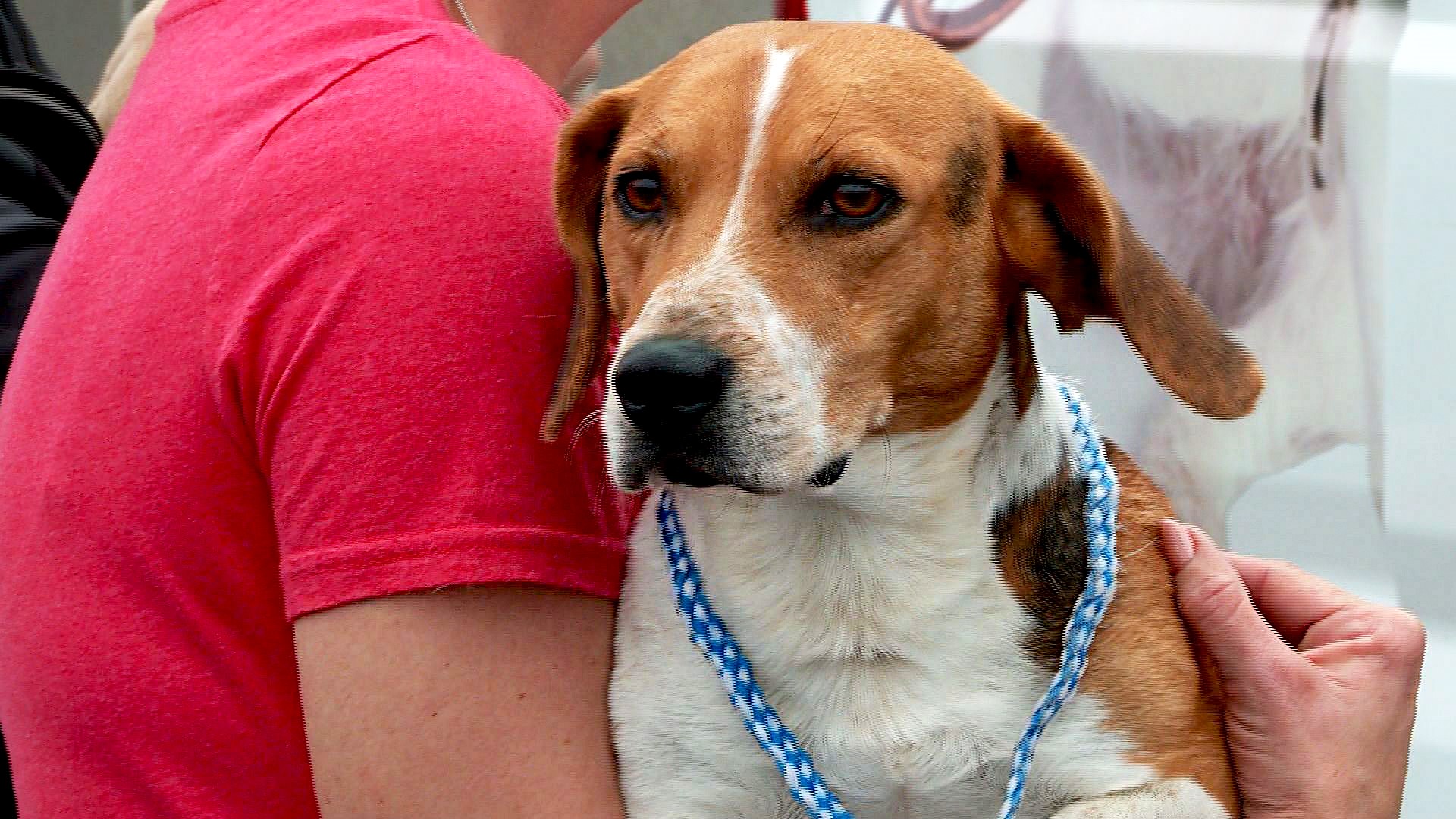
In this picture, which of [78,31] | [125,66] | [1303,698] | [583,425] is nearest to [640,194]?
[583,425]

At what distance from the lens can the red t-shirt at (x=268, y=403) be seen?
148 centimetres

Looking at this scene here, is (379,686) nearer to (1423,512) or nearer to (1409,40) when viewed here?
(1423,512)

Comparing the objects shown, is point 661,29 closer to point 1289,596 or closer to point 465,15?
point 465,15

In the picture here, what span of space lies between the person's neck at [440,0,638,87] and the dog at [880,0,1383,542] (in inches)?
36.7

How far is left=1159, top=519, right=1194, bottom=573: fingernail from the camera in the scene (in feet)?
6.64

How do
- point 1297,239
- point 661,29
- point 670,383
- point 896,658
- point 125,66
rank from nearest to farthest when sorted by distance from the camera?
point 670,383, point 896,658, point 1297,239, point 125,66, point 661,29

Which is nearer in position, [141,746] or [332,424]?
[332,424]

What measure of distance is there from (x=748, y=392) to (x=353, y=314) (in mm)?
443

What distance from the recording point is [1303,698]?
1933 mm

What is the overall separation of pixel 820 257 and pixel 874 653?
1.70 feet

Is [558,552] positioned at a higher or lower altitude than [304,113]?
lower

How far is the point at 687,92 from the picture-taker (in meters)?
1.87

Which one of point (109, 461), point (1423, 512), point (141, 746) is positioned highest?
point (109, 461)

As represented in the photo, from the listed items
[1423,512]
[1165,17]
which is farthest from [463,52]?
[1423,512]
